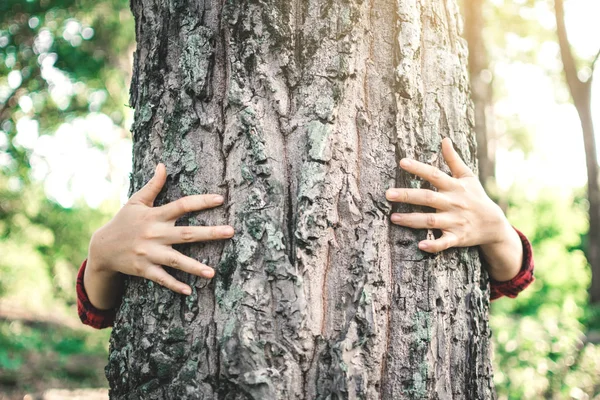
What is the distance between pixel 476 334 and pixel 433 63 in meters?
0.86

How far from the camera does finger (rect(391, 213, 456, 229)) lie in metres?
1.35

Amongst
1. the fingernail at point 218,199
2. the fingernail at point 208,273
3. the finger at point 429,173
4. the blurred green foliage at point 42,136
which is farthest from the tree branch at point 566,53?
the fingernail at point 208,273

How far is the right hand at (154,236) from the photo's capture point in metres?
1.34

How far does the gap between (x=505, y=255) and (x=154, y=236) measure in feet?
3.83

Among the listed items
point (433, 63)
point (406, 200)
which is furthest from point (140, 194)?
point (433, 63)

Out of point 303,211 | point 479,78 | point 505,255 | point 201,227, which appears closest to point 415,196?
point 303,211

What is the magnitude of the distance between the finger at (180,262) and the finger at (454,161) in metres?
0.79

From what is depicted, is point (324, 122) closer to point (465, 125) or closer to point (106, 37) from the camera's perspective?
point (465, 125)

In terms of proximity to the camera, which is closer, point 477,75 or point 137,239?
point 137,239

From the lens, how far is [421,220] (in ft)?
4.42

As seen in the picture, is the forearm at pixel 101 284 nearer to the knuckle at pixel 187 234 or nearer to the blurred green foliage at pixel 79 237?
the knuckle at pixel 187 234

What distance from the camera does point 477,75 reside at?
6242mm

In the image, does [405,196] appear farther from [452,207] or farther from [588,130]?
[588,130]

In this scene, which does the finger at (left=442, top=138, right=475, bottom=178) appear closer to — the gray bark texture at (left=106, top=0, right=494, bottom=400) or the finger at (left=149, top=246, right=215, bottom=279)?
the gray bark texture at (left=106, top=0, right=494, bottom=400)
